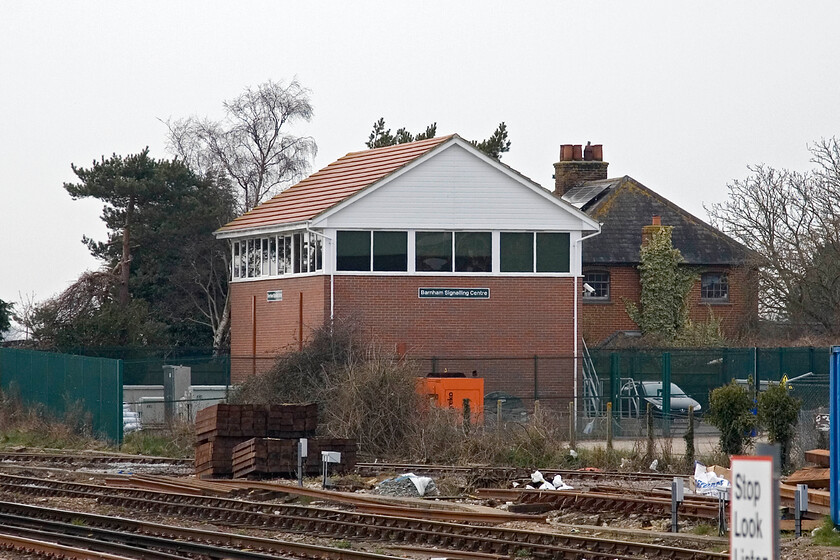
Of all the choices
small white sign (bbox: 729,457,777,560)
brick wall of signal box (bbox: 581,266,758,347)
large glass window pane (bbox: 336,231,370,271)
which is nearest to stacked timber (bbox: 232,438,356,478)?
large glass window pane (bbox: 336,231,370,271)

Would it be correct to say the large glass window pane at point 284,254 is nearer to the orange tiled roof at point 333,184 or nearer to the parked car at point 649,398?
the orange tiled roof at point 333,184

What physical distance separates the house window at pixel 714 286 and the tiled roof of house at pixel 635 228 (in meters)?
0.52

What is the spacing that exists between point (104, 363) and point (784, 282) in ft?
86.3

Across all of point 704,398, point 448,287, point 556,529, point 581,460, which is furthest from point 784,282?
point 556,529

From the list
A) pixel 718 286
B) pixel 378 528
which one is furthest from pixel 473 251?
pixel 378 528

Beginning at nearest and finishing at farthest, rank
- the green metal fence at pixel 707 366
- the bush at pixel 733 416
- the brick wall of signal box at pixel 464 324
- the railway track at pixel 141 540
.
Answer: the railway track at pixel 141 540 → the bush at pixel 733 416 → the green metal fence at pixel 707 366 → the brick wall of signal box at pixel 464 324

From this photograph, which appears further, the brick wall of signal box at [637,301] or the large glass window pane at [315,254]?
the brick wall of signal box at [637,301]

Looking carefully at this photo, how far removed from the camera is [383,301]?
35.1m

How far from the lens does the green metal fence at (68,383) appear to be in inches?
1171

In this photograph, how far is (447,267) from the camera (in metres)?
35.5

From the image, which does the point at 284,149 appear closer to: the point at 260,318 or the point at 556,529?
the point at 260,318

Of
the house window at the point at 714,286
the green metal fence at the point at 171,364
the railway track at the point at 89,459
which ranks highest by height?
the house window at the point at 714,286

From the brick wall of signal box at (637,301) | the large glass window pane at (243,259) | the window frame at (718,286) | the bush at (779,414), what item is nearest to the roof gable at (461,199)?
the large glass window pane at (243,259)

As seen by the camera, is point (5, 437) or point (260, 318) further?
point (260, 318)
